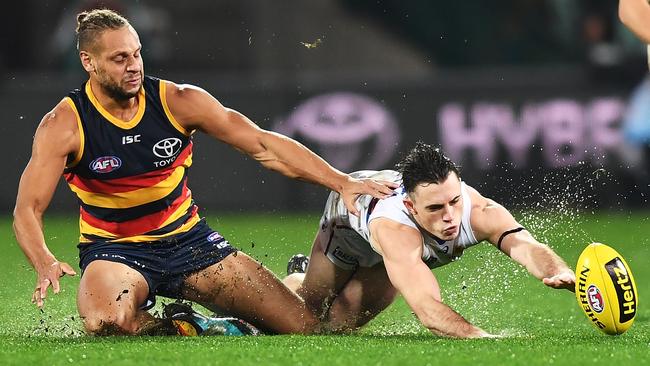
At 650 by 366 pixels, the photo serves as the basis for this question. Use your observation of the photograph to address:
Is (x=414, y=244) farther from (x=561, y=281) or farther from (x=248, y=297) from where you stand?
(x=248, y=297)

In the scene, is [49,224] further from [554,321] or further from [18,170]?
[554,321]

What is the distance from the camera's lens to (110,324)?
7.11m

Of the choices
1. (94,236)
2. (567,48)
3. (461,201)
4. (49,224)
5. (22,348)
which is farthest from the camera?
(567,48)

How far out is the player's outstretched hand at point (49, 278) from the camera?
6434 mm

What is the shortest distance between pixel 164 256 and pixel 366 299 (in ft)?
4.36

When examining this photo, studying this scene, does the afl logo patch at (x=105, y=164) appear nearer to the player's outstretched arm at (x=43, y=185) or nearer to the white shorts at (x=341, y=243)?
the player's outstretched arm at (x=43, y=185)

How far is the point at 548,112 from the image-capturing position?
14.6m

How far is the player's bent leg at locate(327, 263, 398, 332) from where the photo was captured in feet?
27.0

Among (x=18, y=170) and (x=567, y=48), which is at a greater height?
(x=567, y=48)

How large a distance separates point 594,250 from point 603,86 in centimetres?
808

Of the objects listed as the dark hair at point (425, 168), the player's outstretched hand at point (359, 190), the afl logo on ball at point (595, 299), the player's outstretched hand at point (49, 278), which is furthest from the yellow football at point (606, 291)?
the player's outstretched hand at point (49, 278)

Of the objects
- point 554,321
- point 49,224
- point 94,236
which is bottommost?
point 49,224

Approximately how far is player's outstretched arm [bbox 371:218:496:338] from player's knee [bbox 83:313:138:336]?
140 cm

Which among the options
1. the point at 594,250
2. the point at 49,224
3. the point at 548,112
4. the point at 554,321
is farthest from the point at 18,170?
the point at 594,250
